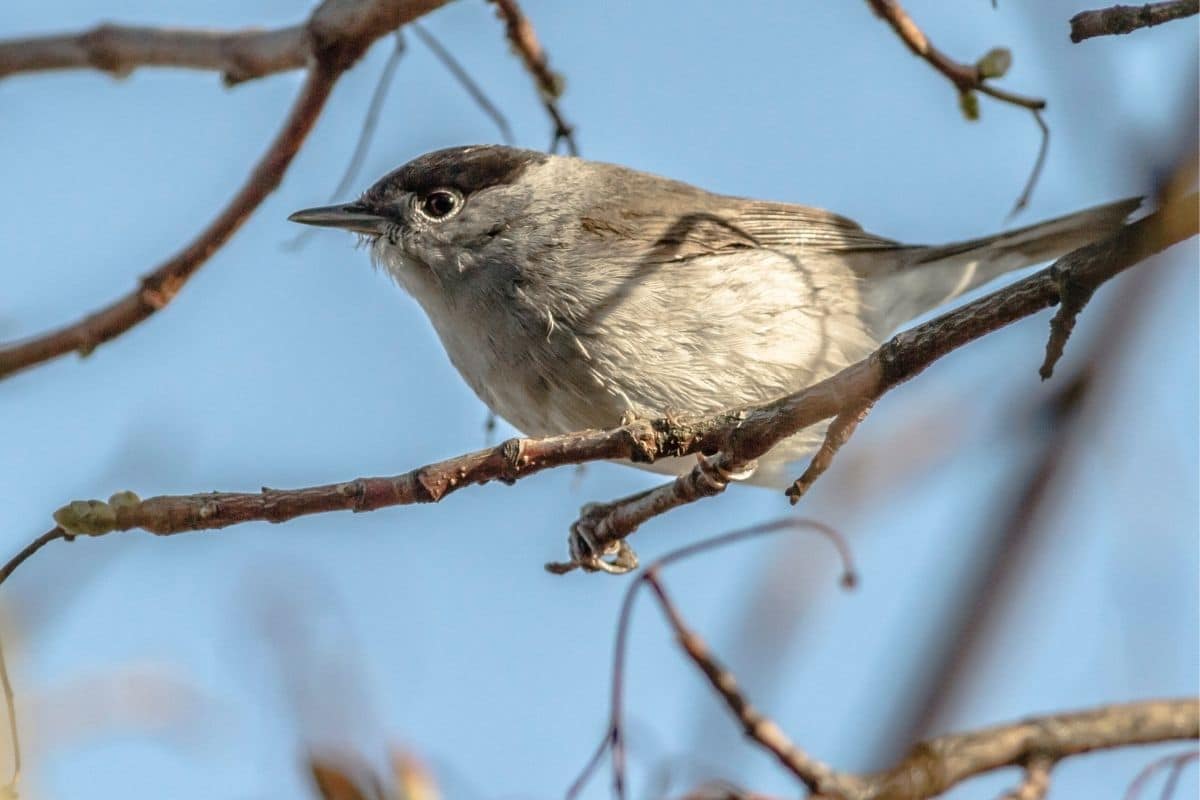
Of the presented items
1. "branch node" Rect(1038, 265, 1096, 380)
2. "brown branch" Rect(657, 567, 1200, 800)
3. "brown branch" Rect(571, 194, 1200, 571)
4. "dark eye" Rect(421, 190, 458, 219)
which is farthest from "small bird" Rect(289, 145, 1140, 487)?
"branch node" Rect(1038, 265, 1096, 380)

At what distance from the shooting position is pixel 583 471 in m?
5.48

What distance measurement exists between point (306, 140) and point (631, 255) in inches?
Answer: 62.3

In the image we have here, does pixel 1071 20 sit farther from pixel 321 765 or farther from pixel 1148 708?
pixel 321 765

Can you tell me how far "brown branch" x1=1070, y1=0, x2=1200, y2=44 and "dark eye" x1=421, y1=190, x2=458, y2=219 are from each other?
135 inches

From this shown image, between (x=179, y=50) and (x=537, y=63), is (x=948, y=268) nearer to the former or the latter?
(x=537, y=63)

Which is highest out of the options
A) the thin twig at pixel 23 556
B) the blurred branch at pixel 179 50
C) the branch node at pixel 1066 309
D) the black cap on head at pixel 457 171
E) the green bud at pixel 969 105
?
the blurred branch at pixel 179 50

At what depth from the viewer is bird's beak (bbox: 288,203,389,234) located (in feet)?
18.6

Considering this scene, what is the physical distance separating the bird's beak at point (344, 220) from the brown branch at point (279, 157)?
1254 millimetres

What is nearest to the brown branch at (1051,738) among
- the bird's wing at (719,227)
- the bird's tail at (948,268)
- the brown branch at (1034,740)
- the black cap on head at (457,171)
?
the brown branch at (1034,740)

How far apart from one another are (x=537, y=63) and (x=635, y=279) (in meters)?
0.98

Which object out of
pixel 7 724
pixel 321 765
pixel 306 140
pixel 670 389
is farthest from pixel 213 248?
pixel 321 765

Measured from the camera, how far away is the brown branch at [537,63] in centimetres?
505

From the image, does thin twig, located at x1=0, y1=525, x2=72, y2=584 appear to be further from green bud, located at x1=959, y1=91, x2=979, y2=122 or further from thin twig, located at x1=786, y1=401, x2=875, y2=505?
green bud, located at x1=959, y1=91, x2=979, y2=122

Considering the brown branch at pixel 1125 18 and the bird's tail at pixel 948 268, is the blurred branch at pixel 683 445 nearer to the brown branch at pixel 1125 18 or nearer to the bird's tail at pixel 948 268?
the brown branch at pixel 1125 18
